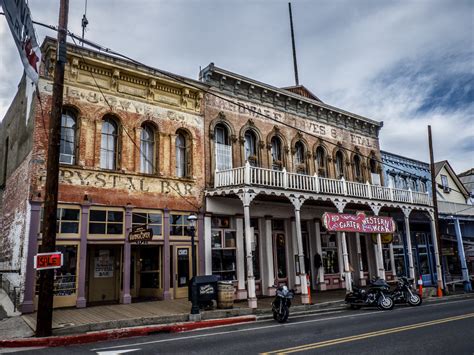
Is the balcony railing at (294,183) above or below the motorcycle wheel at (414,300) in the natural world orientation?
above

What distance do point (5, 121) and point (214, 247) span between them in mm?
12167

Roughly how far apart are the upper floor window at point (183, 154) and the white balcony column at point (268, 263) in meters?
4.59

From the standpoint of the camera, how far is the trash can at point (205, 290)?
13.1 metres

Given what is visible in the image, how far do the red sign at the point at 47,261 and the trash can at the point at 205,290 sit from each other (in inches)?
180

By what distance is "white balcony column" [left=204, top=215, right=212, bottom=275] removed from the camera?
16.6m

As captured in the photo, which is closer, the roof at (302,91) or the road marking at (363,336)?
the road marking at (363,336)

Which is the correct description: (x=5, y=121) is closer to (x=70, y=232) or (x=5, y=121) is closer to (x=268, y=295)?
(x=70, y=232)

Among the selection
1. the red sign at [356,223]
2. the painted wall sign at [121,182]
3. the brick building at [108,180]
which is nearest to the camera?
the brick building at [108,180]

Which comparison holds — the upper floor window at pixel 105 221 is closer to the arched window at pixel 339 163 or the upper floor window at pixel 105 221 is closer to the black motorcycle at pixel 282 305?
the black motorcycle at pixel 282 305

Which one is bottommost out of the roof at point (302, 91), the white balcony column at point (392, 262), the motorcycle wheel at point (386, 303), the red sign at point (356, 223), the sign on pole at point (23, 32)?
the motorcycle wheel at point (386, 303)

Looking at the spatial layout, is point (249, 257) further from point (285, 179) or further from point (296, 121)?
point (296, 121)

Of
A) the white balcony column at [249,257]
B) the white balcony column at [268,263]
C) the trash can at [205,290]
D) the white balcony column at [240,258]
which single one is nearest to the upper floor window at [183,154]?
the white balcony column at [249,257]

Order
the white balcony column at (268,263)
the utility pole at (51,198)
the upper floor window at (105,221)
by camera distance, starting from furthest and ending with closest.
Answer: the white balcony column at (268,263)
the upper floor window at (105,221)
the utility pole at (51,198)

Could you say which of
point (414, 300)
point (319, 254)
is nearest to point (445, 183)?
A: point (319, 254)
